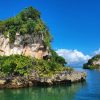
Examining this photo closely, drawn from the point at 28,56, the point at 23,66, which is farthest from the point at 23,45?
the point at 23,66

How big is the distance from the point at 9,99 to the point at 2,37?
31.3m

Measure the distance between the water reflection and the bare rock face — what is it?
53.3 ft

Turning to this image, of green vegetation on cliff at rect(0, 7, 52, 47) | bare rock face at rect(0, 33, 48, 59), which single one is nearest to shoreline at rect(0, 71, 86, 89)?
bare rock face at rect(0, 33, 48, 59)

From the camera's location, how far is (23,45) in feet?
266

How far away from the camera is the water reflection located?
54616mm

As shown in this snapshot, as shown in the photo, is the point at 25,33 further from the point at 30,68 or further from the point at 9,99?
the point at 9,99

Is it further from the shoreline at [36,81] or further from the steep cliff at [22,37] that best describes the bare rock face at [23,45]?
the shoreline at [36,81]

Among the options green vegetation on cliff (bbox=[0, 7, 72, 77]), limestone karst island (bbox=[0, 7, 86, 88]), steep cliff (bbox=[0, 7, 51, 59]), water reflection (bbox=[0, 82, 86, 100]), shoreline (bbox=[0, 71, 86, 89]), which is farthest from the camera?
steep cliff (bbox=[0, 7, 51, 59])

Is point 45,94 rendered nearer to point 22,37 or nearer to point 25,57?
point 25,57

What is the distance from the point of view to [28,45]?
8112 cm

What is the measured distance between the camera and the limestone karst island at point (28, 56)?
69.1 metres

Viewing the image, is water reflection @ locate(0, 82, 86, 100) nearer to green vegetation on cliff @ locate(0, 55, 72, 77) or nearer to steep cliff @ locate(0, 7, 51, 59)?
green vegetation on cliff @ locate(0, 55, 72, 77)

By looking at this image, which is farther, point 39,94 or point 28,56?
point 28,56

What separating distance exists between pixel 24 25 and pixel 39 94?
2547 centimetres
